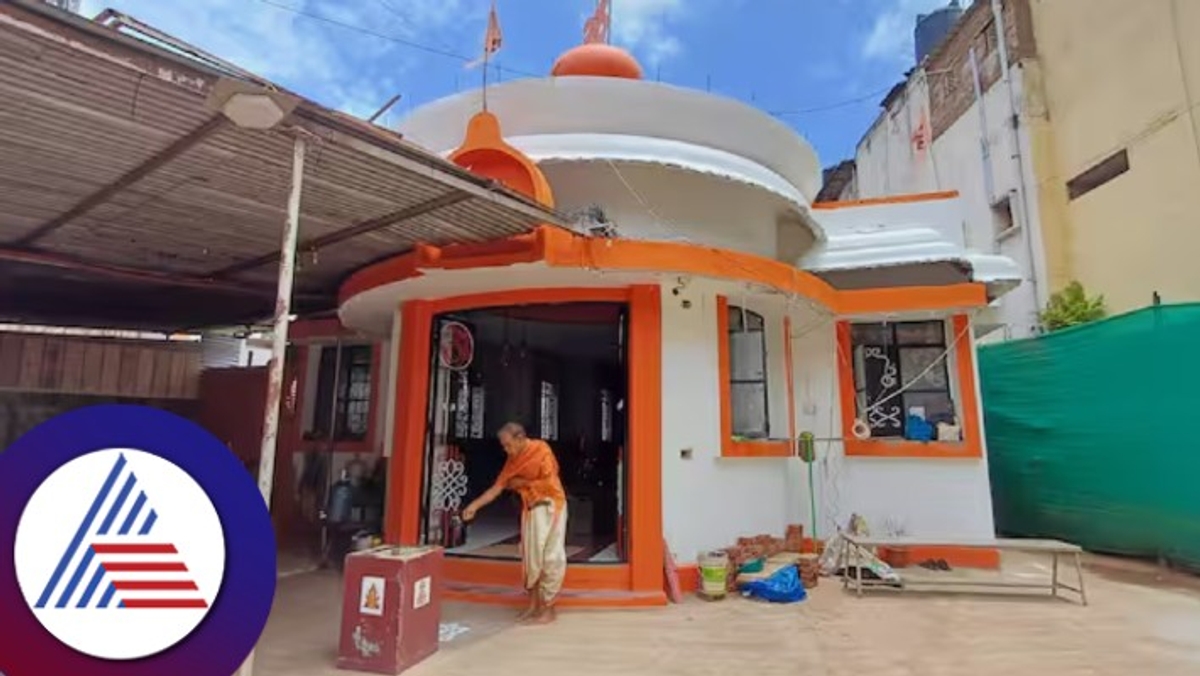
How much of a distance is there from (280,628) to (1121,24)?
1370 cm

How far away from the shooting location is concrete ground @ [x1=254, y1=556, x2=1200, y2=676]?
168 inches

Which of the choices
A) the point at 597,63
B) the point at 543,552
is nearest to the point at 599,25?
the point at 597,63

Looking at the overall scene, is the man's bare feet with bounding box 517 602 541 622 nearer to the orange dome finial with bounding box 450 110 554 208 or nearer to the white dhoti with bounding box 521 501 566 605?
the white dhoti with bounding box 521 501 566 605

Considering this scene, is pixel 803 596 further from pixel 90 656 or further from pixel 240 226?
pixel 240 226

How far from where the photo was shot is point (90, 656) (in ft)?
7.54

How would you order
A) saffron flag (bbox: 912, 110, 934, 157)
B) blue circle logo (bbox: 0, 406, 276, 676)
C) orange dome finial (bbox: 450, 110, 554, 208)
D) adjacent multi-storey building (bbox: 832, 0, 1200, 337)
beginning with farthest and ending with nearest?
saffron flag (bbox: 912, 110, 934, 157) < adjacent multi-storey building (bbox: 832, 0, 1200, 337) < orange dome finial (bbox: 450, 110, 554, 208) < blue circle logo (bbox: 0, 406, 276, 676)

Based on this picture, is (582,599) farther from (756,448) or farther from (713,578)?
(756,448)

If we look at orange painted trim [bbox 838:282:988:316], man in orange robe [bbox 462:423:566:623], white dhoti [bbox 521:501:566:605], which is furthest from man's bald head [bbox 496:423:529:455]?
orange painted trim [bbox 838:282:988:316]

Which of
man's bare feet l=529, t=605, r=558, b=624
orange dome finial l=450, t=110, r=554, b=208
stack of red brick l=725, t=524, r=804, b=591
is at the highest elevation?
orange dome finial l=450, t=110, r=554, b=208

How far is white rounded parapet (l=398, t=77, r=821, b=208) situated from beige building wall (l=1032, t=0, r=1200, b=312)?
22.0 ft

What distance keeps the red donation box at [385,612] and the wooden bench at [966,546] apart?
4.01 metres

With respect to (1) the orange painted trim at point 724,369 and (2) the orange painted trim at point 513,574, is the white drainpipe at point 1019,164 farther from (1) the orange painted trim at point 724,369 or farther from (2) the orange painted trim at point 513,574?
(2) the orange painted trim at point 513,574

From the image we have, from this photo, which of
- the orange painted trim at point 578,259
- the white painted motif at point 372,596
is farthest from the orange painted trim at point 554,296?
the white painted motif at point 372,596

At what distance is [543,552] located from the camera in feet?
17.2
